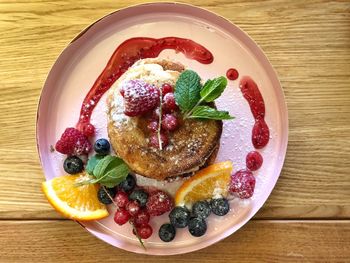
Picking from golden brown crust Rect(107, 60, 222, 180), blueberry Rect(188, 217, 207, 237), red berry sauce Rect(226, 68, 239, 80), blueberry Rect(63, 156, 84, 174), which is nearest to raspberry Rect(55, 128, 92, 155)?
blueberry Rect(63, 156, 84, 174)

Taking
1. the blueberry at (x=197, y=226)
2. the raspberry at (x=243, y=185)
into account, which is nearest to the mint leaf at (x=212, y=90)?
the raspberry at (x=243, y=185)

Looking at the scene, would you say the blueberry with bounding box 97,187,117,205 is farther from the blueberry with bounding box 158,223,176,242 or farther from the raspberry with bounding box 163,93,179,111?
the raspberry with bounding box 163,93,179,111

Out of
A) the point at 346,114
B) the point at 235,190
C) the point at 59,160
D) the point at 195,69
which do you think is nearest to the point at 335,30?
the point at 346,114

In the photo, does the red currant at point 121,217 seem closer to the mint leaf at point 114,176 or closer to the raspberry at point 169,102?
the mint leaf at point 114,176

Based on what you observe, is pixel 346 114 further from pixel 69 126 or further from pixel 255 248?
pixel 69 126

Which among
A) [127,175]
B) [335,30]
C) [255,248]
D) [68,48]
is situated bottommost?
[255,248]

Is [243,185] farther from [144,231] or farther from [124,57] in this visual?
[124,57]

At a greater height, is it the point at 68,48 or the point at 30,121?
the point at 68,48
